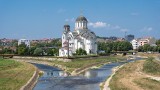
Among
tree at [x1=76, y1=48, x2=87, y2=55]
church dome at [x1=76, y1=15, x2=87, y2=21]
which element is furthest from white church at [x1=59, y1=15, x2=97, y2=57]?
tree at [x1=76, y1=48, x2=87, y2=55]

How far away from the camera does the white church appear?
9850cm

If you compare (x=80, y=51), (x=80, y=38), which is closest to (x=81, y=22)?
(x=80, y=38)

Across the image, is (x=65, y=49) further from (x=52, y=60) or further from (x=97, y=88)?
(x=97, y=88)

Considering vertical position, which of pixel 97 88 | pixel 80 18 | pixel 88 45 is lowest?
pixel 97 88

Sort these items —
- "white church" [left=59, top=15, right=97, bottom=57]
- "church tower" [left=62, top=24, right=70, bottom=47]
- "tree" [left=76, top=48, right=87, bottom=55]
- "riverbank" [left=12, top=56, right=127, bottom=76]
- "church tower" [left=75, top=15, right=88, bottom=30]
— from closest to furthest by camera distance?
"riverbank" [left=12, top=56, right=127, bottom=76], "tree" [left=76, top=48, right=87, bottom=55], "white church" [left=59, top=15, right=97, bottom=57], "church tower" [left=62, top=24, right=70, bottom=47], "church tower" [left=75, top=15, right=88, bottom=30]

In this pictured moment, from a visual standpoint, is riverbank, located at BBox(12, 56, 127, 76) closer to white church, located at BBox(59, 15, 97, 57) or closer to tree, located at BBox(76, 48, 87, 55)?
tree, located at BBox(76, 48, 87, 55)

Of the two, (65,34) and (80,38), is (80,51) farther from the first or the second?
(65,34)

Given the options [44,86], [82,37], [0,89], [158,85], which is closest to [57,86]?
[44,86]

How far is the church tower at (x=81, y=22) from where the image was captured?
101 m

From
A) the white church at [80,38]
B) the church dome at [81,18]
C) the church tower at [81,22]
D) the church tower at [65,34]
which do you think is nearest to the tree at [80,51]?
the white church at [80,38]

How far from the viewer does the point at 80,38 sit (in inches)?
3907

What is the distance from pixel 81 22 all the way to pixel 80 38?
4869 mm

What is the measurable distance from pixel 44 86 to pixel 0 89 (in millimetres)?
7453

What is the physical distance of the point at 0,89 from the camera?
31.0m
